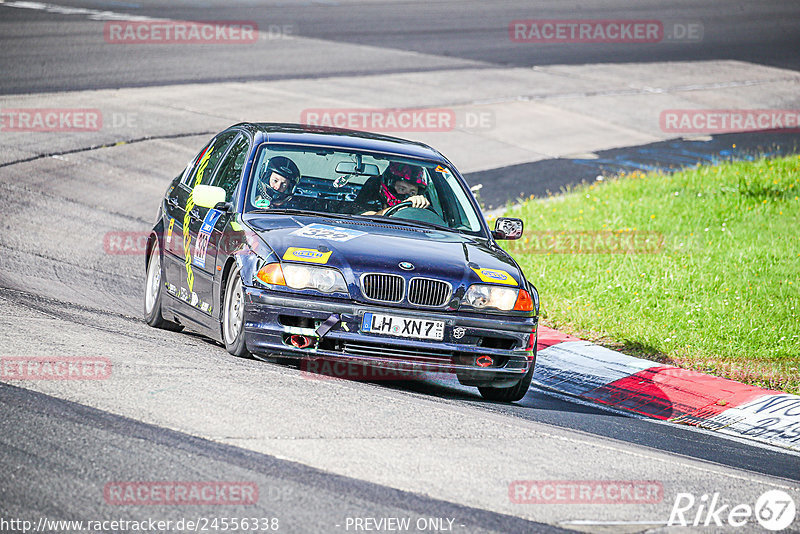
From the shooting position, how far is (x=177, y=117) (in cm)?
1841

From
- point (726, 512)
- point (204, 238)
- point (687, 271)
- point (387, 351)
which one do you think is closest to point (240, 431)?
point (387, 351)

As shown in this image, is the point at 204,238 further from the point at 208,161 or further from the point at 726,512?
the point at 726,512

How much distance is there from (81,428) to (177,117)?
1354 cm

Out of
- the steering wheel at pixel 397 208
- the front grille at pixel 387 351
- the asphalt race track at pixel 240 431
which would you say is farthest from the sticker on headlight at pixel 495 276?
the steering wheel at pixel 397 208

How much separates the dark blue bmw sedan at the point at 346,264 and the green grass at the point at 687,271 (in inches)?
94.6

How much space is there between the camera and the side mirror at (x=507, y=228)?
8.36 metres

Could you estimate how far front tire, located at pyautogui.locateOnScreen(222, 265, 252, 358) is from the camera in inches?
284

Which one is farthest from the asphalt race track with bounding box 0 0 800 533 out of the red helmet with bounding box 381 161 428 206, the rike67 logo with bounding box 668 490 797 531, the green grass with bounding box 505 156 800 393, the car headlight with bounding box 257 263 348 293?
the green grass with bounding box 505 156 800 393

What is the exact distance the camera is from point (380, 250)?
7230mm

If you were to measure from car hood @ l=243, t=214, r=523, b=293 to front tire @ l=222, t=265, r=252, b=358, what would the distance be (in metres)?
0.34

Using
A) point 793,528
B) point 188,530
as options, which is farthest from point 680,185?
point 188,530

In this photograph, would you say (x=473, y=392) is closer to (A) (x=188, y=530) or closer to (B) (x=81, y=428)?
(B) (x=81, y=428)

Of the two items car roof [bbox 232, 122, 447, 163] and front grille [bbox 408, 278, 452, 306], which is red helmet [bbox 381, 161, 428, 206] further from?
front grille [bbox 408, 278, 452, 306]

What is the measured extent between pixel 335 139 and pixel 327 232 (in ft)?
4.37
